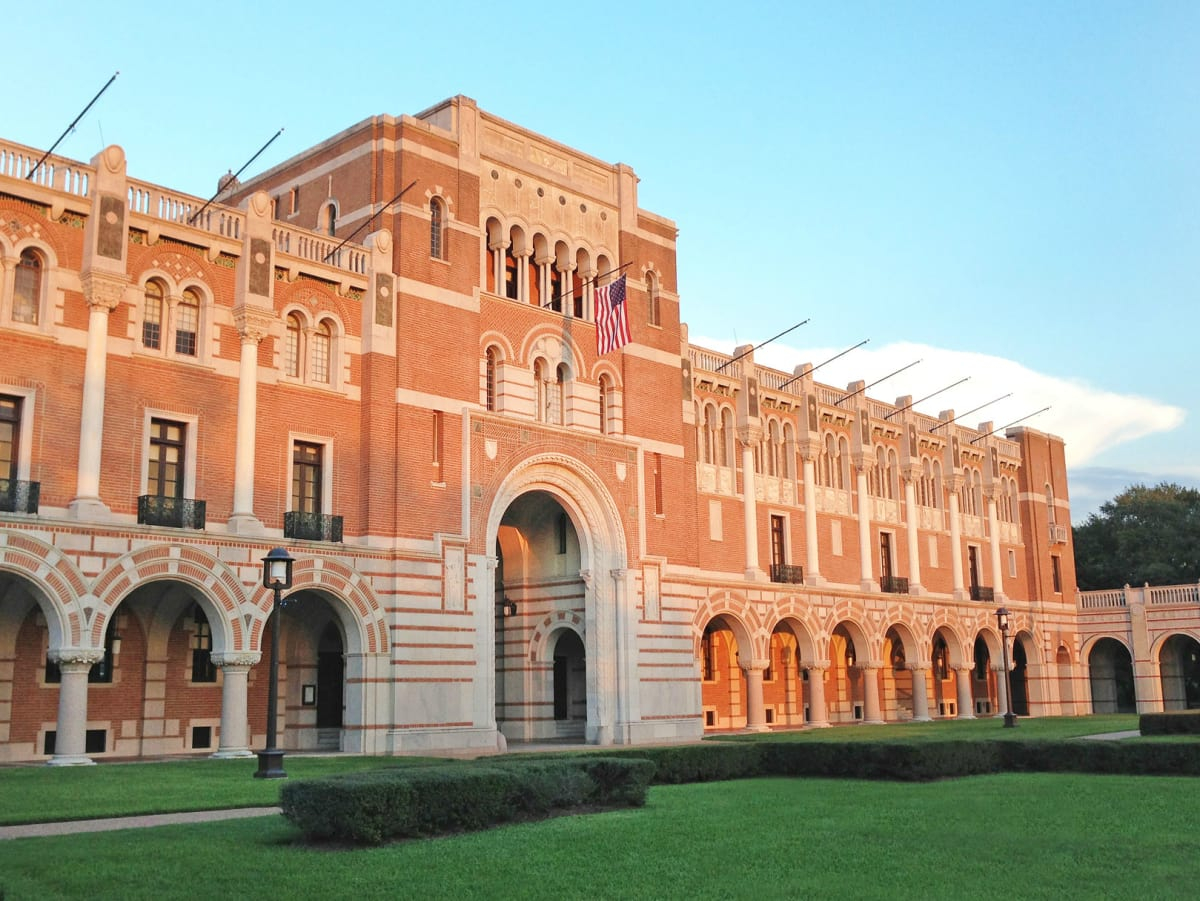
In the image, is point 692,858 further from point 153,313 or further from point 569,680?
point 569,680

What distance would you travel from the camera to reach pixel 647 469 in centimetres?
4131

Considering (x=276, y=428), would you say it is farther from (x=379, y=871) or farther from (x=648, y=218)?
(x=379, y=871)

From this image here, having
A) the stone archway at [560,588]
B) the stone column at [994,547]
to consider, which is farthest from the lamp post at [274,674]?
the stone column at [994,547]

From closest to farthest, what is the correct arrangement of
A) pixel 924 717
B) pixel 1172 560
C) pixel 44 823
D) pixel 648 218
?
pixel 44 823
pixel 648 218
pixel 924 717
pixel 1172 560

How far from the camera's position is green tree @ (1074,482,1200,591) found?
246ft

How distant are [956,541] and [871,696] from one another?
11.2 meters

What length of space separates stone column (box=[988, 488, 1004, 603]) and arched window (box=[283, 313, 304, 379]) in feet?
131

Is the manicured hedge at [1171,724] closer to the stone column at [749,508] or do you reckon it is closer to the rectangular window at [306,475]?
the stone column at [749,508]

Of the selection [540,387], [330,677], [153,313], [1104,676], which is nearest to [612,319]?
[540,387]

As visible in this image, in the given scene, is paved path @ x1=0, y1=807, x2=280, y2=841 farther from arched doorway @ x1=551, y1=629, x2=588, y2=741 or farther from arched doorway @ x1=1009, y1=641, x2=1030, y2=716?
arched doorway @ x1=1009, y1=641, x2=1030, y2=716

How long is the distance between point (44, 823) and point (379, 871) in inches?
251

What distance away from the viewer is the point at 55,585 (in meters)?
26.3

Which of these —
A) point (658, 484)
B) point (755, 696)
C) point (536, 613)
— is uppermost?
point (658, 484)

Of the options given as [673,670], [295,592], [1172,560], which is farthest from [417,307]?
[1172,560]
